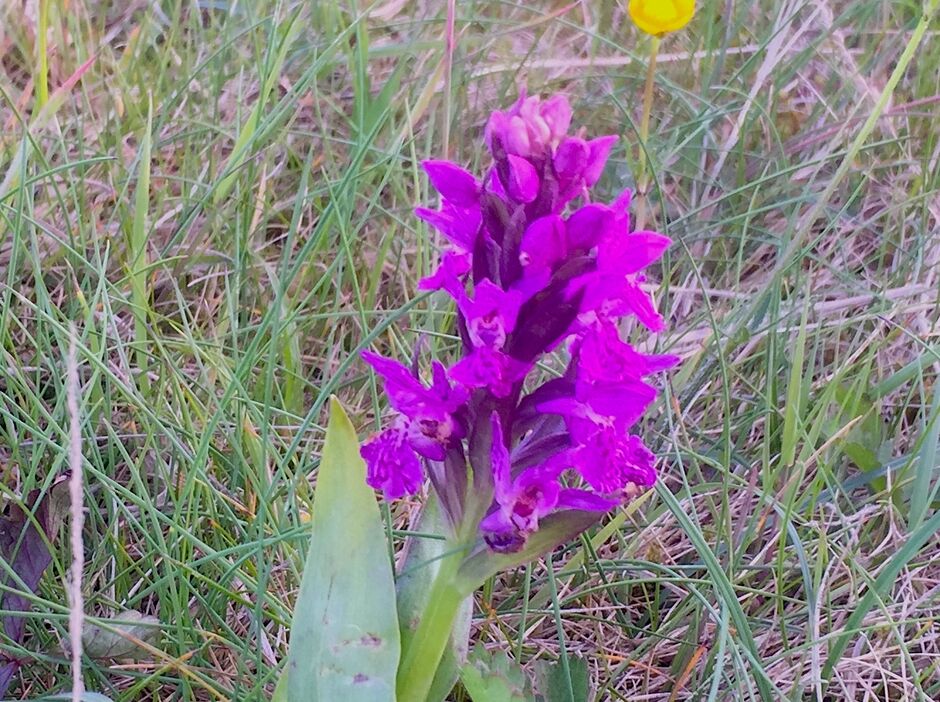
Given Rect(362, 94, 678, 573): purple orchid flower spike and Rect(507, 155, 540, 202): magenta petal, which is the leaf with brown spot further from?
Rect(507, 155, 540, 202): magenta petal

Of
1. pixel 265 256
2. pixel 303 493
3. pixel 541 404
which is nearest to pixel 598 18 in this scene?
pixel 265 256

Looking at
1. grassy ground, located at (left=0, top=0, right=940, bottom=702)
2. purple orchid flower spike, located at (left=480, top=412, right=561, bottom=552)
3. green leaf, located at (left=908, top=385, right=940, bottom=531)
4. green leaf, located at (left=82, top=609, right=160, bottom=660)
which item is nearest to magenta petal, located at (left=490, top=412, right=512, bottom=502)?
purple orchid flower spike, located at (left=480, top=412, right=561, bottom=552)

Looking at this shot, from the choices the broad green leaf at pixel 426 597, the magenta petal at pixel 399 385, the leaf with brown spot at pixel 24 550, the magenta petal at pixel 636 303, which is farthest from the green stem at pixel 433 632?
the leaf with brown spot at pixel 24 550

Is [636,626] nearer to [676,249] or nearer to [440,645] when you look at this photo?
[440,645]

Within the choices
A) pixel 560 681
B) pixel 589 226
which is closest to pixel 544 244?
pixel 589 226

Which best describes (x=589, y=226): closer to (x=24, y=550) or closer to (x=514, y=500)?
(x=514, y=500)

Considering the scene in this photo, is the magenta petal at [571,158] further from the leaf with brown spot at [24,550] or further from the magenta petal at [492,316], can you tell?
the leaf with brown spot at [24,550]

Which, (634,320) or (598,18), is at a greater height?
(598,18)
